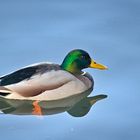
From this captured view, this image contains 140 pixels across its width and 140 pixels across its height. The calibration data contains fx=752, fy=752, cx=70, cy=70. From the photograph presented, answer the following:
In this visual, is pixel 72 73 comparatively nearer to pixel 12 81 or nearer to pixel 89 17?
pixel 12 81

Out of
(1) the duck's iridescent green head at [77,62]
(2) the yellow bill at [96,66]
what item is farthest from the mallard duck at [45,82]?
(2) the yellow bill at [96,66]

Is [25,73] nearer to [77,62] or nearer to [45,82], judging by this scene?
[45,82]

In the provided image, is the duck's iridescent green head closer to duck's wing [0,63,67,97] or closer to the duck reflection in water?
duck's wing [0,63,67,97]

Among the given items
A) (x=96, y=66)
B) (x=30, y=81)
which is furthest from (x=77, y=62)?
(x=30, y=81)

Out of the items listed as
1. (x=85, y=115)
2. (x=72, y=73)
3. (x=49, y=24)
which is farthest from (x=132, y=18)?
(x=85, y=115)

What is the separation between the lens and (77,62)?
9.30 metres

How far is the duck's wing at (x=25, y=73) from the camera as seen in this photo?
8.85 meters

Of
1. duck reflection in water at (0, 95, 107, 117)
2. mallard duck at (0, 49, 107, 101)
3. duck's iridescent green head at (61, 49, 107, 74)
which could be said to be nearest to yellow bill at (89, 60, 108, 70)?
duck's iridescent green head at (61, 49, 107, 74)

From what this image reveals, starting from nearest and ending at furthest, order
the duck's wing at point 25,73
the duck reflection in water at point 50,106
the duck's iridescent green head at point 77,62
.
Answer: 1. the duck reflection in water at point 50,106
2. the duck's wing at point 25,73
3. the duck's iridescent green head at point 77,62

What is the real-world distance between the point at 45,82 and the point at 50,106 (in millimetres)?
297

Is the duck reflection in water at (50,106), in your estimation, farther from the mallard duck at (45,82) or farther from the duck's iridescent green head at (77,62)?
the duck's iridescent green head at (77,62)

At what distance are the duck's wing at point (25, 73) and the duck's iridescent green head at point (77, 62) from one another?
0.82 ft

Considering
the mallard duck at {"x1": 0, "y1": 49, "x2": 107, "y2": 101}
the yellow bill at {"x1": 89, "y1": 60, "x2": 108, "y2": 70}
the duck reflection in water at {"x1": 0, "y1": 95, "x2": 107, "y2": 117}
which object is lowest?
the duck reflection in water at {"x1": 0, "y1": 95, "x2": 107, "y2": 117}

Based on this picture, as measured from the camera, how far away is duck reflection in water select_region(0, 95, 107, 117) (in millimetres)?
8672
